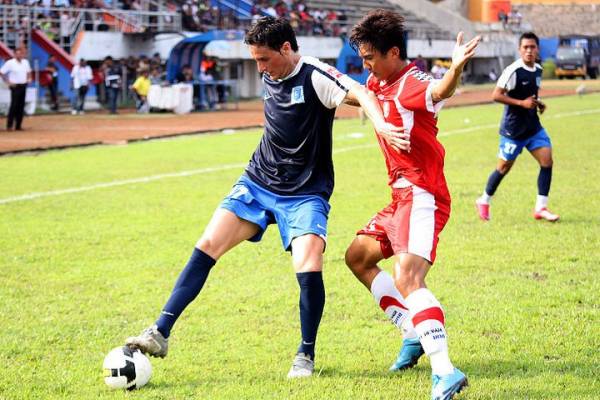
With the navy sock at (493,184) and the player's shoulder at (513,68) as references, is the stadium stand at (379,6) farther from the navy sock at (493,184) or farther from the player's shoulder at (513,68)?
the navy sock at (493,184)

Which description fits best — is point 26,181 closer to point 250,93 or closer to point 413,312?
point 413,312

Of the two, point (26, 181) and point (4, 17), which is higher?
point (4, 17)

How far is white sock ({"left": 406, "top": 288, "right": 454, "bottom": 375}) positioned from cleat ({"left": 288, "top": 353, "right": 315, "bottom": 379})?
2.50ft

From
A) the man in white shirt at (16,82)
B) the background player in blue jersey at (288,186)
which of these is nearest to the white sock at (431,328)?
the background player in blue jersey at (288,186)

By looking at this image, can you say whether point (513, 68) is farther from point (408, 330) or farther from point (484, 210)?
point (408, 330)

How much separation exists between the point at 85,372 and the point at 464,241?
17.9 feet

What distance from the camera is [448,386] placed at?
17.2 feet

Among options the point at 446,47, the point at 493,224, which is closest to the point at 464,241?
the point at 493,224

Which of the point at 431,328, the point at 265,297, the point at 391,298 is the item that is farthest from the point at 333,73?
the point at 265,297

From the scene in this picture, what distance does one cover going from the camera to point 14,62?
1084 inches

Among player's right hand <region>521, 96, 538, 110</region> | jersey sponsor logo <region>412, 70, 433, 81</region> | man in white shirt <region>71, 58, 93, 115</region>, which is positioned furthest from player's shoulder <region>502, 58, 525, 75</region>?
man in white shirt <region>71, 58, 93, 115</region>

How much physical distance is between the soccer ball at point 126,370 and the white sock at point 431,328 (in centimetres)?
154

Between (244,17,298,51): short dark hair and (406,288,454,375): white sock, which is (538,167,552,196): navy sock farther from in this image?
(406,288,454,375): white sock

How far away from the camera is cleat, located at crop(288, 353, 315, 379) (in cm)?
590
